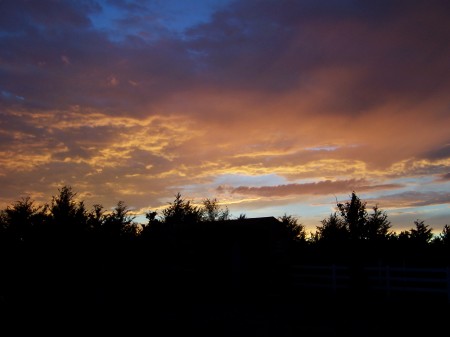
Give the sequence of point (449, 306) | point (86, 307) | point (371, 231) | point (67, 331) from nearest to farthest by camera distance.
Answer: point (67, 331) < point (86, 307) < point (449, 306) < point (371, 231)

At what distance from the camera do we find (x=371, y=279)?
18562 mm

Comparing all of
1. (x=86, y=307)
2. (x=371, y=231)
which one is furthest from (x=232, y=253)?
(x=371, y=231)

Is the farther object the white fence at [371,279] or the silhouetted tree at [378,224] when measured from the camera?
the silhouetted tree at [378,224]

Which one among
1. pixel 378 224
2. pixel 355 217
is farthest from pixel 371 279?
pixel 378 224

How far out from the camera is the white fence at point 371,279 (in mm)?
16641

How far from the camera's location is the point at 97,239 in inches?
629

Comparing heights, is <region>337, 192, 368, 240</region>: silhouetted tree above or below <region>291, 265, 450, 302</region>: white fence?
above

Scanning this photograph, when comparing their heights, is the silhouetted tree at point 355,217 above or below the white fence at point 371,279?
above

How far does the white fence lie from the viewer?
1664 centimetres

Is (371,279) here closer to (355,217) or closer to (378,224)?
(355,217)

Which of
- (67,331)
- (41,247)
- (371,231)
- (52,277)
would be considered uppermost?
(371,231)

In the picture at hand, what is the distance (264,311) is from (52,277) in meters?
7.24

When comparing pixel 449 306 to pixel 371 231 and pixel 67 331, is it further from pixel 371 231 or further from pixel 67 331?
pixel 371 231

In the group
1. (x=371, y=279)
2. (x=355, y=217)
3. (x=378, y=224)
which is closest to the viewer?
(x=371, y=279)
